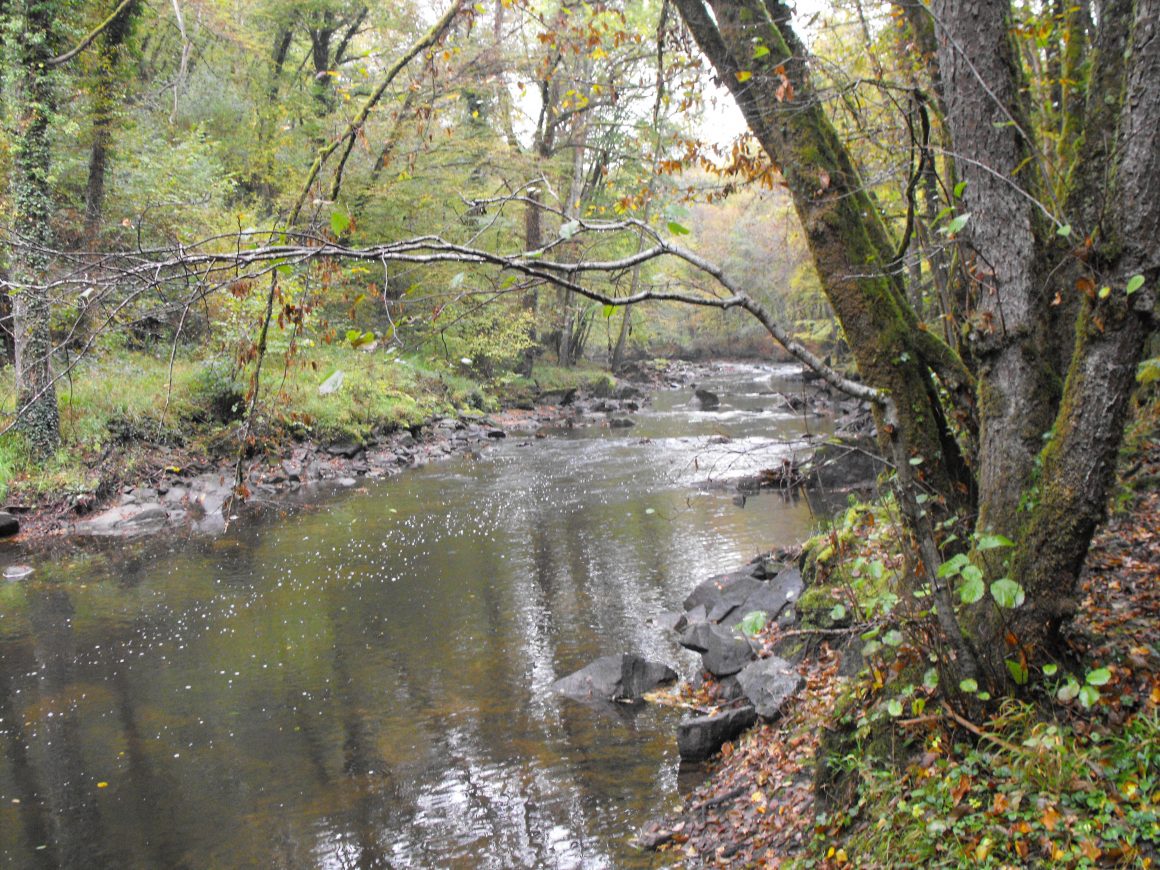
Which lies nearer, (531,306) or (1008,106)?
(1008,106)

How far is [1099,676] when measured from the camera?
312cm

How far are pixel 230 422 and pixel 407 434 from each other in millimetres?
4561

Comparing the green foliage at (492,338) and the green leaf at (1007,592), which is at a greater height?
the green foliage at (492,338)

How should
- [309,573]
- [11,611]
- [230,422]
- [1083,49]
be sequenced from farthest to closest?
[230,422] < [309,573] < [11,611] < [1083,49]

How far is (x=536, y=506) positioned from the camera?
13453 mm

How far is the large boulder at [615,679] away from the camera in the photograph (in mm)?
6395

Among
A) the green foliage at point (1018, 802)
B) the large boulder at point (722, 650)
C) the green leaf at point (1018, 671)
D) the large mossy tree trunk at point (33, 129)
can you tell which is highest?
the large mossy tree trunk at point (33, 129)

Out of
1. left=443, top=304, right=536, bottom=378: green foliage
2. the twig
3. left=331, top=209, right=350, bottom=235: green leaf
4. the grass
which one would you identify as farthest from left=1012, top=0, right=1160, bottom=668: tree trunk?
left=443, top=304, right=536, bottom=378: green foliage

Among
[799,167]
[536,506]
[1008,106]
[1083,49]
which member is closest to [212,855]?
[799,167]

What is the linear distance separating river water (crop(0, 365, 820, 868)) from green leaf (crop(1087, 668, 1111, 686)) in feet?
5.16

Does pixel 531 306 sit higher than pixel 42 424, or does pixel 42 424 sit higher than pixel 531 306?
pixel 531 306

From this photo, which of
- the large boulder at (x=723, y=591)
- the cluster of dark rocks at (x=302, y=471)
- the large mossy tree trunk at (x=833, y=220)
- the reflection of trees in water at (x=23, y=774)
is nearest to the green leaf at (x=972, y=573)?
the large mossy tree trunk at (x=833, y=220)

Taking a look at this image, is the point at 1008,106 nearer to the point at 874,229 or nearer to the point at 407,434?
the point at 874,229

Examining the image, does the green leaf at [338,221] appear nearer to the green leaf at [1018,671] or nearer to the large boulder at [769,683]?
the green leaf at [1018,671]
